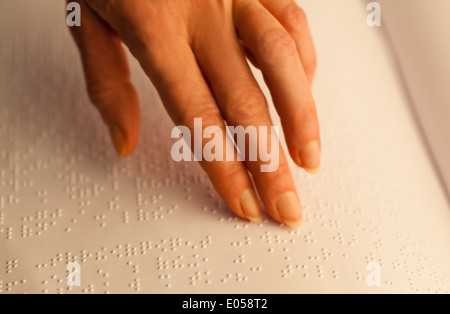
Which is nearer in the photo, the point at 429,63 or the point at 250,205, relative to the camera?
the point at 250,205

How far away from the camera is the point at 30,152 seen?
2.06 ft

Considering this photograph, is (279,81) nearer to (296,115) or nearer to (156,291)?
(296,115)

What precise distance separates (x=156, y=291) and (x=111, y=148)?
196mm

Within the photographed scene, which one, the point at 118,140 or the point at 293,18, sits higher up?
the point at 293,18

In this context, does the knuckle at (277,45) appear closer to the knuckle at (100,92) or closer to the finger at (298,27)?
the finger at (298,27)

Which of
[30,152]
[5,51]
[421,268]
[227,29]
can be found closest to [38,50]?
[5,51]

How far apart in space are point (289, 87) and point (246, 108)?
0.05 m

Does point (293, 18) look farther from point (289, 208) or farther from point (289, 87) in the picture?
point (289, 208)

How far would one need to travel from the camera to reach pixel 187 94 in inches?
22.3

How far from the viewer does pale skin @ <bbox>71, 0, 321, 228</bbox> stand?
0.56m

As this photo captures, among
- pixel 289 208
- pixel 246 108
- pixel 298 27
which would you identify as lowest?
pixel 289 208

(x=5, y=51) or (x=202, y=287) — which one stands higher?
(x=5, y=51)

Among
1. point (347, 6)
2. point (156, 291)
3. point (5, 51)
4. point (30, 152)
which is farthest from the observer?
point (347, 6)

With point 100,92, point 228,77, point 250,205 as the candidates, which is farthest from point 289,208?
point 100,92
